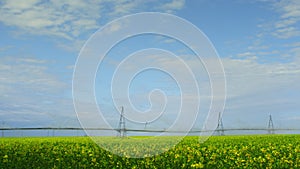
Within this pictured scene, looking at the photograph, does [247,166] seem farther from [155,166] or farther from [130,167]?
[130,167]

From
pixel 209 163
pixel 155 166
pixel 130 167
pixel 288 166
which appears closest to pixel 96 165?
pixel 130 167

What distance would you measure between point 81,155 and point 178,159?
9.85 ft

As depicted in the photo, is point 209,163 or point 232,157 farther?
point 232,157

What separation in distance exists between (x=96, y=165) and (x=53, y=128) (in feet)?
118

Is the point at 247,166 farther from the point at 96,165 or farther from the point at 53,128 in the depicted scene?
the point at 53,128

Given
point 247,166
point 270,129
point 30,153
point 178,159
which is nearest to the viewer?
point 247,166

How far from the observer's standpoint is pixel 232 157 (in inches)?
413

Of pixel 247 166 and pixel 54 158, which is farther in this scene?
pixel 54 158

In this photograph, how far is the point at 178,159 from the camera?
1025cm

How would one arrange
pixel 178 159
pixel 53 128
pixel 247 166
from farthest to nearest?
pixel 53 128 → pixel 178 159 → pixel 247 166

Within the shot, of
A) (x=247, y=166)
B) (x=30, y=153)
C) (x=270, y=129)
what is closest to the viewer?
(x=247, y=166)

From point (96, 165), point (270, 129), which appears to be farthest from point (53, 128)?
point (96, 165)

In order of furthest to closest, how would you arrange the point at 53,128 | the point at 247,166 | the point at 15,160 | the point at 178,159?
A: the point at 53,128 → the point at 15,160 → the point at 178,159 → the point at 247,166

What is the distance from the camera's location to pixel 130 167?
962 centimetres
